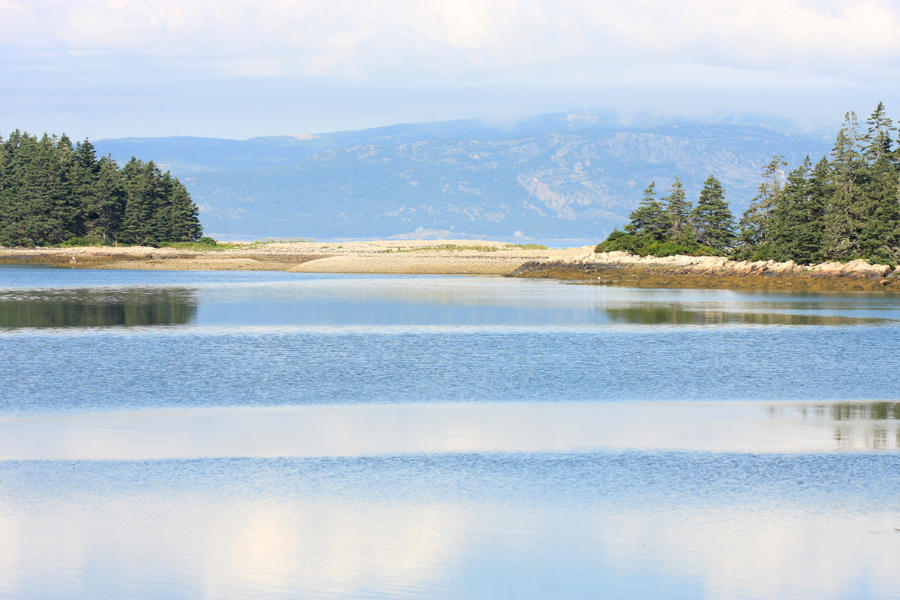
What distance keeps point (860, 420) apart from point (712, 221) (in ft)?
244

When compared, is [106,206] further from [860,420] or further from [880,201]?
[860,420]

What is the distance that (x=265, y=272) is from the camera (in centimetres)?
11419

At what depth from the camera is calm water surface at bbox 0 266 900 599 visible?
39.4ft

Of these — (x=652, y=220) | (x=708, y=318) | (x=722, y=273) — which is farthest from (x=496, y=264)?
(x=708, y=318)

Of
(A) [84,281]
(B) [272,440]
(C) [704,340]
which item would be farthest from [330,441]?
(A) [84,281]

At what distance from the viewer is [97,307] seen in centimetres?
5612

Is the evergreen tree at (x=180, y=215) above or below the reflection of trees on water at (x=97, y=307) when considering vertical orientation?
above

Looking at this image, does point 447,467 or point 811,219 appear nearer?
point 447,467

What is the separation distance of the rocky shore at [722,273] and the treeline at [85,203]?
55.6 meters

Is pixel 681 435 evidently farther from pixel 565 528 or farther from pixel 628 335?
pixel 628 335

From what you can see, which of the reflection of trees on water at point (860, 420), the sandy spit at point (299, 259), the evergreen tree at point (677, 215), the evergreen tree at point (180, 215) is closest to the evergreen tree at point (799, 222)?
the evergreen tree at point (677, 215)

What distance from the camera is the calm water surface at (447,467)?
1202 centimetres

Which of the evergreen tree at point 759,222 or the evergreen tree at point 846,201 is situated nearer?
the evergreen tree at point 846,201

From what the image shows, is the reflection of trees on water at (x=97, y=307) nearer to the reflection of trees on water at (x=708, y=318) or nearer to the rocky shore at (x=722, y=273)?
the reflection of trees on water at (x=708, y=318)
